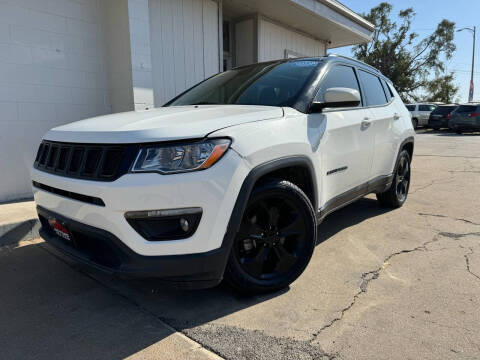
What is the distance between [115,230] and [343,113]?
217 cm

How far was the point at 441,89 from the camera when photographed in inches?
1505

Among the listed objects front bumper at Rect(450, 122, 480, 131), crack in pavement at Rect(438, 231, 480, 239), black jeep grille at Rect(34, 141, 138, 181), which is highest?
black jeep grille at Rect(34, 141, 138, 181)

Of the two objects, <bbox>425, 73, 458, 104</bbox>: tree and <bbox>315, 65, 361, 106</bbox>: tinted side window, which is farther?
<bbox>425, 73, 458, 104</bbox>: tree

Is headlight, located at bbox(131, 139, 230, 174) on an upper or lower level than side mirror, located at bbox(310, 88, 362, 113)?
lower

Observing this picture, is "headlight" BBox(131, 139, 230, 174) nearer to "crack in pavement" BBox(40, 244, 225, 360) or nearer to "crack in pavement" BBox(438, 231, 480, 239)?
"crack in pavement" BBox(40, 244, 225, 360)

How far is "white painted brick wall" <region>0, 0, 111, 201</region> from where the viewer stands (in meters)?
4.79

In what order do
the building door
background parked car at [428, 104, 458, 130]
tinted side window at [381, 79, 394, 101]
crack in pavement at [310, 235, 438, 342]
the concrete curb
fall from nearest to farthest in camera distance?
1. crack in pavement at [310, 235, 438, 342]
2. the concrete curb
3. tinted side window at [381, 79, 394, 101]
4. the building door
5. background parked car at [428, 104, 458, 130]

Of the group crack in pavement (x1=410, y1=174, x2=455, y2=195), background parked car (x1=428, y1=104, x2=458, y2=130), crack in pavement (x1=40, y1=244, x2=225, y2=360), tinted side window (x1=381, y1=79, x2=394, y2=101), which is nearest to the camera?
crack in pavement (x1=40, y1=244, x2=225, y2=360)

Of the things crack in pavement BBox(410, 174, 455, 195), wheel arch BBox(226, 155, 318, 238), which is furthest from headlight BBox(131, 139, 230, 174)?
crack in pavement BBox(410, 174, 455, 195)

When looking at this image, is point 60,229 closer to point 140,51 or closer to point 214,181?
point 214,181

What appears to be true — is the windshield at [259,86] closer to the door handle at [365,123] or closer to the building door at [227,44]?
the door handle at [365,123]

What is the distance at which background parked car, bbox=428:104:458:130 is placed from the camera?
20312mm

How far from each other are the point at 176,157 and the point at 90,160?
22.5 inches

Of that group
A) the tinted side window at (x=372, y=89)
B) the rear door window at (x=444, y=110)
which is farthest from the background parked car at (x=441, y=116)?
the tinted side window at (x=372, y=89)
